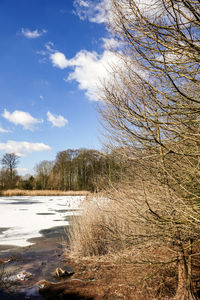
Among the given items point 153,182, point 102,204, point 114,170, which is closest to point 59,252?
point 102,204

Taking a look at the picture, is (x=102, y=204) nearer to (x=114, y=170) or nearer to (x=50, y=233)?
(x=114, y=170)

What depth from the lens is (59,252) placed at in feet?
21.2

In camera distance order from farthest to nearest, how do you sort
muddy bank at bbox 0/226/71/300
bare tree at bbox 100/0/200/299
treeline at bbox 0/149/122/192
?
treeline at bbox 0/149/122/192 → muddy bank at bbox 0/226/71/300 → bare tree at bbox 100/0/200/299

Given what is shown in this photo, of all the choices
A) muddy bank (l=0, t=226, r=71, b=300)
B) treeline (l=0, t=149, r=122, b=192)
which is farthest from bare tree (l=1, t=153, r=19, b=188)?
muddy bank (l=0, t=226, r=71, b=300)

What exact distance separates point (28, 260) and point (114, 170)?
365 centimetres

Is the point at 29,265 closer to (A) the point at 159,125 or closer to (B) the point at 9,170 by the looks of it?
(A) the point at 159,125

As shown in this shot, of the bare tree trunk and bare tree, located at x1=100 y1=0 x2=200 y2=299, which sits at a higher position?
bare tree, located at x1=100 y1=0 x2=200 y2=299

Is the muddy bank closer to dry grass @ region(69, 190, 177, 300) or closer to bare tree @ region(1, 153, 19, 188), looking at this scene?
dry grass @ region(69, 190, 177, 300)

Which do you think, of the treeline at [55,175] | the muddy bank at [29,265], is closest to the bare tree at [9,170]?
the treeline at [55,175]

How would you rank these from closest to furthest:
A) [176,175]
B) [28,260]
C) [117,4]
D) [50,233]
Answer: [117,4] < [176,175] < [28,260] < [50,233]

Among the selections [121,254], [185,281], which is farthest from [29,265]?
[185,281]

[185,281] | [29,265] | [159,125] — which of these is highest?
[159,125]

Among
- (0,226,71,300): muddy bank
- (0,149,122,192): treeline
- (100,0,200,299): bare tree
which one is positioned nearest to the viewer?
(100,0,200,299): bare tree

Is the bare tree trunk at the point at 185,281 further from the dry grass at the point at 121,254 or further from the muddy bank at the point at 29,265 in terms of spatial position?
the muddy bank at the point at 29,265
